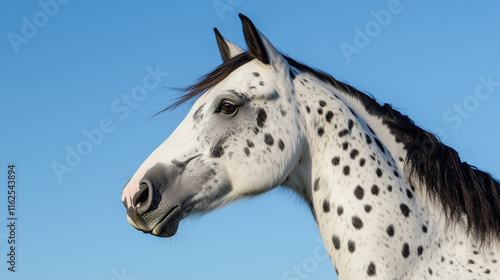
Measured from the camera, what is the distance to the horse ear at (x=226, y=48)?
15.9 ft

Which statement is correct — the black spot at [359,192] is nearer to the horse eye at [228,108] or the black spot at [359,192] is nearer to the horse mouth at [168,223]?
the horse eye at [228,108]

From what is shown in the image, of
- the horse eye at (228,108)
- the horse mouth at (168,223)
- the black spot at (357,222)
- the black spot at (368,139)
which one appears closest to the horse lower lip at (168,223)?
the horse mouth at (168,223)

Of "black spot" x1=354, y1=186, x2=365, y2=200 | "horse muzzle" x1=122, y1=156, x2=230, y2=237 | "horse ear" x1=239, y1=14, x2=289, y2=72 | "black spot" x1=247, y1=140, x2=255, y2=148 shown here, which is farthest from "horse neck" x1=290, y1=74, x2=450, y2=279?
"horse muzzle" x1=122, y1=156, x2=230, y2=237

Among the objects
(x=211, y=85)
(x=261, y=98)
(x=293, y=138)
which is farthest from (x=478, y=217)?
(x=211, y=85)

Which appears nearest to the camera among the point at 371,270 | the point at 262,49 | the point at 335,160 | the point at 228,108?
the point at 371,270

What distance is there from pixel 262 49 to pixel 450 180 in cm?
171

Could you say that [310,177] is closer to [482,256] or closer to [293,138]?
[293,138]

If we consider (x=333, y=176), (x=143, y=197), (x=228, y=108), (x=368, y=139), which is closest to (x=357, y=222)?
(x=333, y=176)

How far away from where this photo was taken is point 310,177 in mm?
4031

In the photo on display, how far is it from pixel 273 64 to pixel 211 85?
1.75ft

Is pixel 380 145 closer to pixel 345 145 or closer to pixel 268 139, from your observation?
pixel 345 145

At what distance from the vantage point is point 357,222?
367cm

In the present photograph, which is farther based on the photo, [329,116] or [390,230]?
[329,116]

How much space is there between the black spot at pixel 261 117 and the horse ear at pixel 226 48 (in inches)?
39.1
